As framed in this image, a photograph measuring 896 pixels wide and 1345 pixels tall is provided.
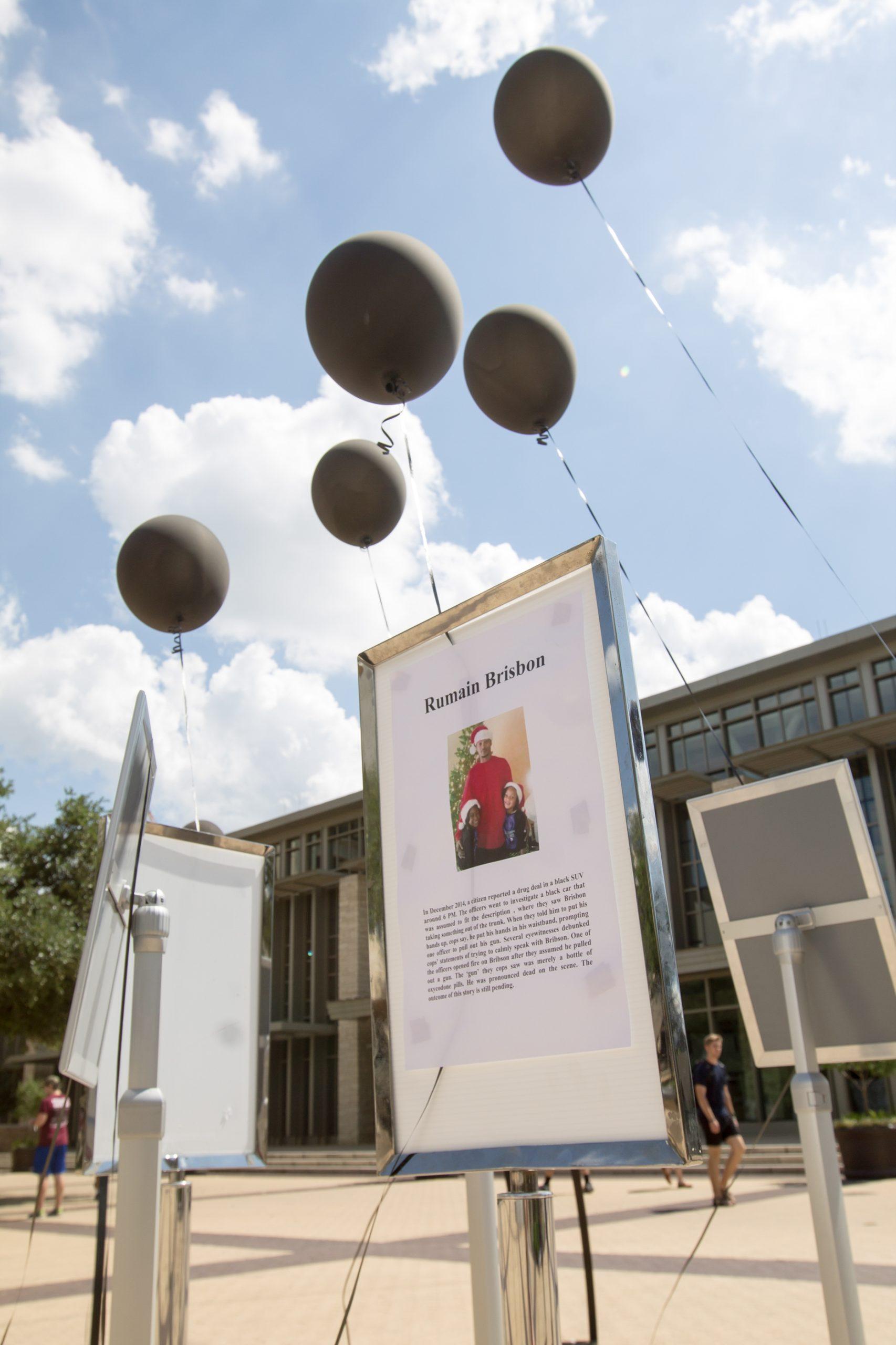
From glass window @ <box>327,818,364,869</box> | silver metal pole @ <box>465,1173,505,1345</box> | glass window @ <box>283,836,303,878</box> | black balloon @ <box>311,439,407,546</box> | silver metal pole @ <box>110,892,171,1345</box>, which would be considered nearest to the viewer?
silver metal pole @ <box>110,892,171,1345</box>

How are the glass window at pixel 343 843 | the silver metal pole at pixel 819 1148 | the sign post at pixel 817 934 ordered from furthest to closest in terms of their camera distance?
the glass window at pixel 343 843
the sign post at pixel 817 934
the silver metal pole at pixel 819 1148

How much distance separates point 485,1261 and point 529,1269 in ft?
1.62

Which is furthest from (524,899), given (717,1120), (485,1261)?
(717,1120)

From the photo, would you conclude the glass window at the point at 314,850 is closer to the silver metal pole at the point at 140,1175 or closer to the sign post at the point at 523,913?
the sign post at the point at 523,913

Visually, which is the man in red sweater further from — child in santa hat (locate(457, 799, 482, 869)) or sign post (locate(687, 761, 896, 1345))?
sign post (locate(687, 761, 896, 1345))

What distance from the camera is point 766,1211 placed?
9734 millimetres

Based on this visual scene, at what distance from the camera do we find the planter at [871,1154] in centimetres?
1197

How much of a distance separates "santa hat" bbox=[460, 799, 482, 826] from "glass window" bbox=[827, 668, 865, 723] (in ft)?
68.6

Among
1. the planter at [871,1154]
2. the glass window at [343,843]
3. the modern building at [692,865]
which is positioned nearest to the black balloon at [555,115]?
the planter at [871,1154]

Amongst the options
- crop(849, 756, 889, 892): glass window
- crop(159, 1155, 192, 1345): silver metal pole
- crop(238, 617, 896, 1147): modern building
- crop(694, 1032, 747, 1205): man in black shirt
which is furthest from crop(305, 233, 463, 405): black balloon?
crop(849, 756, 889, 892): glass window

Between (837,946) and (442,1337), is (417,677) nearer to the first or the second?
(837,946)

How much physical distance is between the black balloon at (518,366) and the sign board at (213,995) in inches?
78.8

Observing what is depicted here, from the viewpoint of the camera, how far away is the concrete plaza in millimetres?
4973

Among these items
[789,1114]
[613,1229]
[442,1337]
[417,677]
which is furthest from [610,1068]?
[789,1114]
